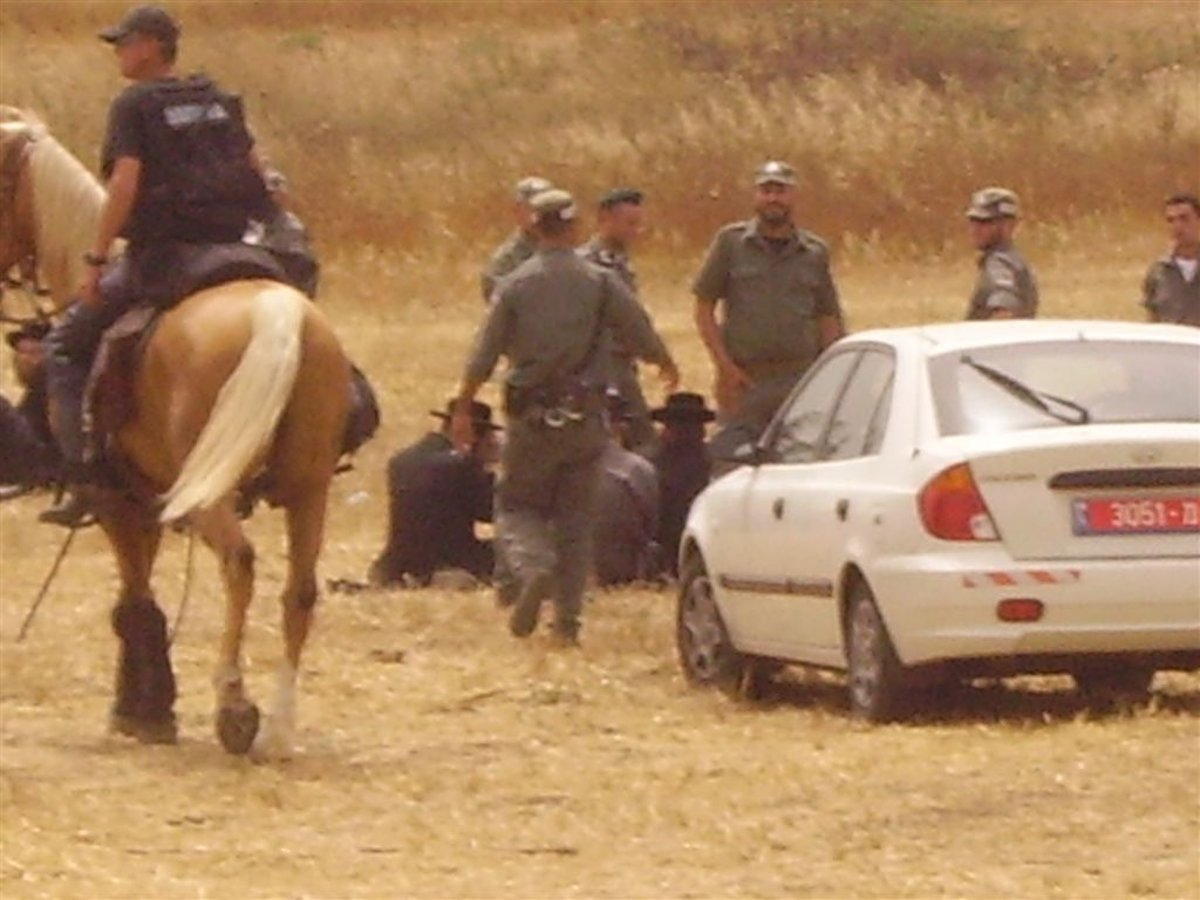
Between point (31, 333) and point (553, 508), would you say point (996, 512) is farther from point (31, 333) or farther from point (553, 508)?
point (553, 508)

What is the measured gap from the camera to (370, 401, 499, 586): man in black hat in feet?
64.6

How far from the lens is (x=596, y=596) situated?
63.4 feet

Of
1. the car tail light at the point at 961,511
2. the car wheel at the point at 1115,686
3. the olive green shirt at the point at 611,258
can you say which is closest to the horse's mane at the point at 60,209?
the car tail light at the point at 961,511

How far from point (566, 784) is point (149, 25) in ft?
9.86

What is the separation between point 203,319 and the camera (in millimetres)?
13734

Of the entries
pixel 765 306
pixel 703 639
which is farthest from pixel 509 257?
pixel 703 639

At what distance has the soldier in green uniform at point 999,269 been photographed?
18000mm

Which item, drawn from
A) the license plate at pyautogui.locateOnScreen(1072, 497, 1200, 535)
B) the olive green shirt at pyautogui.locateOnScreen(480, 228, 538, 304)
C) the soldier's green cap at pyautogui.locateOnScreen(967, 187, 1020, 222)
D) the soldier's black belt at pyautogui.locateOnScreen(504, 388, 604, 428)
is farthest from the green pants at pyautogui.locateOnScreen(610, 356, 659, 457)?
the license plate at pyautogui.locateOnScreen(1072, 497, 1200, 535)

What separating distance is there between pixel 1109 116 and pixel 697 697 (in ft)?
87.8

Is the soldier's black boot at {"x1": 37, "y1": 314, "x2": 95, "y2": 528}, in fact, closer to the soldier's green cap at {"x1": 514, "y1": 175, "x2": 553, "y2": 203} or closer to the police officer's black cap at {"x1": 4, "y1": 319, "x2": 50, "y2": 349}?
the police officer's black cap at {"x1": 4, "y1": 319, "x2": 50, "y2": 349}

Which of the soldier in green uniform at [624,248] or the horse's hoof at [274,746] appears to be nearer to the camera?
the horse's hoof at [274,746]

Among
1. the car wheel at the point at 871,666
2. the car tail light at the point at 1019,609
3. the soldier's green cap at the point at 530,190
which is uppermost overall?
the soldier's green cap at the point at 530,190

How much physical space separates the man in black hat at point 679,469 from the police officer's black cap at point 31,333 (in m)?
5.12

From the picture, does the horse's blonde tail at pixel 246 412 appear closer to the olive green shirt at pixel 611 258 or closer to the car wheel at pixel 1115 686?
the car wheel at pixel 1115 686
